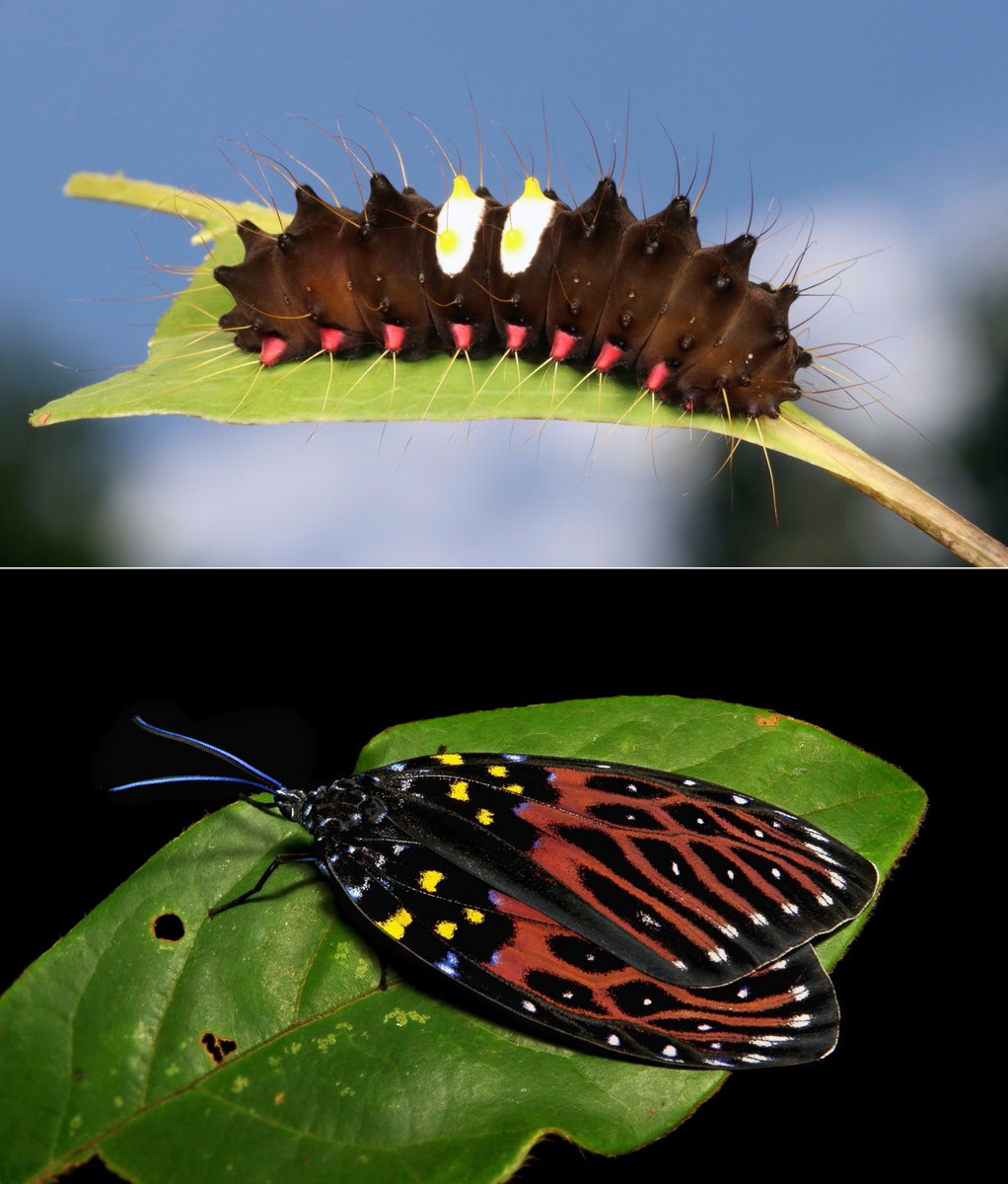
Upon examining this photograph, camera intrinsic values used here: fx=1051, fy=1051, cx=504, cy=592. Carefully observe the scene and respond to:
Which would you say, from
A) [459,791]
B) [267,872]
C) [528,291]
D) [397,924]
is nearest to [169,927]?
[267,872]

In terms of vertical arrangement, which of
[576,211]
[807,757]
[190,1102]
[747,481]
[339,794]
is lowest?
[190,1102]

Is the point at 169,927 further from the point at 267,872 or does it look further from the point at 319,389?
the point at 319,389

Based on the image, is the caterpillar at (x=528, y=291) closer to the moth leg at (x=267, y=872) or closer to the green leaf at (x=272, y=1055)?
the green leaf at (x=272, y=1055)

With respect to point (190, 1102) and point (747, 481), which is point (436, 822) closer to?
point (190, 1102)

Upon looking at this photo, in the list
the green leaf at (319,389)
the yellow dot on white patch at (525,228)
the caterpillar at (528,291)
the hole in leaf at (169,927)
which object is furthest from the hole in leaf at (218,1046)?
the yellow dot on white patch at (525,228)

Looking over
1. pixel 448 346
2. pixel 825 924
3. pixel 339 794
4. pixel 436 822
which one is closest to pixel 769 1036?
pixel 825 924

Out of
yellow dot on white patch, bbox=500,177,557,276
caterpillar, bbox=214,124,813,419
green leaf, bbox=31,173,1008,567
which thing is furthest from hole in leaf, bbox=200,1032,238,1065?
yellow dot on white patch, bbox=500,177,557,276
